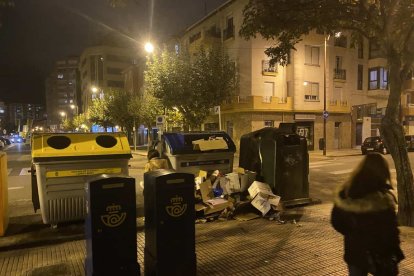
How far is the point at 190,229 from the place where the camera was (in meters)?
4.37

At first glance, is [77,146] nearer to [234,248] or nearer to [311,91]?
[234,248]

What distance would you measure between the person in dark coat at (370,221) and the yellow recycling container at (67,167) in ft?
13.5

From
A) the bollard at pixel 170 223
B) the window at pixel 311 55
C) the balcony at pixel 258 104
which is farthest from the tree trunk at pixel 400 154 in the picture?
A: the window at pixel 311 55

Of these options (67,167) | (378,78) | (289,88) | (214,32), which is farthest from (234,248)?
(378,78)

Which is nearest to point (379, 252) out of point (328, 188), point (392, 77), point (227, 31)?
point (392, 77)

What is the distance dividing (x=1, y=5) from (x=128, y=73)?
5537 cm

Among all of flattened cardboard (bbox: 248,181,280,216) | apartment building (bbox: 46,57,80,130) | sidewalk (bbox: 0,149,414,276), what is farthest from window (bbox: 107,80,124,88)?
apartment building (bbox: 46,57,80,130)

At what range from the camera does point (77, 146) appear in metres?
6.78

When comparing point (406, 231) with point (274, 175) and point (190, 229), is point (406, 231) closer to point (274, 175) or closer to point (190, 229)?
point (274, 175)

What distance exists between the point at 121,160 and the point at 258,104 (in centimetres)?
2206

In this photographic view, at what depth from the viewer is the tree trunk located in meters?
6.62

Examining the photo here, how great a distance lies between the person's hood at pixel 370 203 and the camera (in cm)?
301

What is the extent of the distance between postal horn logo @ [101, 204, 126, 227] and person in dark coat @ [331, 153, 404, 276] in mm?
2246

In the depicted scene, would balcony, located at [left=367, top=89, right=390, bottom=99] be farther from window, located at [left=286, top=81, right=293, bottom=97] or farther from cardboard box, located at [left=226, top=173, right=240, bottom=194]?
cardboard box, located at [left=226, top=173, right=240, bottom=194]
